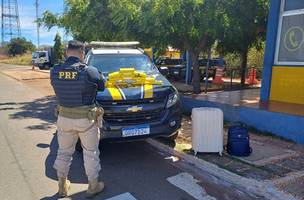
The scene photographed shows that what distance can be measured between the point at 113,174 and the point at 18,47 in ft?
290

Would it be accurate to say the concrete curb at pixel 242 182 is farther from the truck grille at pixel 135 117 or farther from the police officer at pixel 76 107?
the police officer at pixel 76 107

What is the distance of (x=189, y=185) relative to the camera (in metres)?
5.39

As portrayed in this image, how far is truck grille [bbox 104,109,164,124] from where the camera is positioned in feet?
20.5

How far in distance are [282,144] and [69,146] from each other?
14.5 feet

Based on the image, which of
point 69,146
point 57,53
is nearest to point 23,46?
point 57,53

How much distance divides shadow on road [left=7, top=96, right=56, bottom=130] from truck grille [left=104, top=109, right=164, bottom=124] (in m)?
3.65

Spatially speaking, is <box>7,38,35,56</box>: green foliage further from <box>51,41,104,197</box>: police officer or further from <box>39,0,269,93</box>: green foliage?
<box>51,41,104,197</box>: police officer

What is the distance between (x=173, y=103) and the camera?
22.2 ft

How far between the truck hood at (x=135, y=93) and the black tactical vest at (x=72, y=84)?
1572 mm

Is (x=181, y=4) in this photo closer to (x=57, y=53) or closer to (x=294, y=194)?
(x=294, y=194)

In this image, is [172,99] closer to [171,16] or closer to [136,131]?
[136,131]

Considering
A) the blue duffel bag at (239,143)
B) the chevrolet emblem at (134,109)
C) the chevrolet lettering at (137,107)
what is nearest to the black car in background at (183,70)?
the chevrolet lettering at (137,107)

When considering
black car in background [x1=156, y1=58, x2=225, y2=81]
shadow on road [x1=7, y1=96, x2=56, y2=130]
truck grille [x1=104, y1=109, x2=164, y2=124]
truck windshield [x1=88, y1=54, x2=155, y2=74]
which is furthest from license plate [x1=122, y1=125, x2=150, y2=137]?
black car in background [x1=156, y1=58, x2=225, y2=81]

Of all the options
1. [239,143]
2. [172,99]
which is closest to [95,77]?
[172,99]
